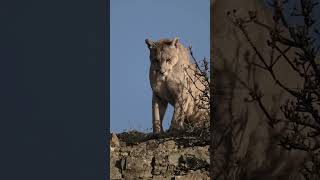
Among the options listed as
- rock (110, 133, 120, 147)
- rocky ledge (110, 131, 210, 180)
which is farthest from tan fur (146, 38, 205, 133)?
rocky ledge (110, 131, 210, 180)

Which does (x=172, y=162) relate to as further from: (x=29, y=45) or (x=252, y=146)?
(x=29, y=45)

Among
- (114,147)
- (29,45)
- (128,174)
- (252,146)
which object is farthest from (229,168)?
(114,147)

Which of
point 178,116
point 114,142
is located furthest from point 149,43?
point 114,142

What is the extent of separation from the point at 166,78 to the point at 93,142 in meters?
12.9

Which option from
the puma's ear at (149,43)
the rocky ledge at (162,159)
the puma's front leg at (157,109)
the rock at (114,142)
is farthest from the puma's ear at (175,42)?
the rock at (114,142)

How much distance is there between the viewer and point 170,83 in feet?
54.6

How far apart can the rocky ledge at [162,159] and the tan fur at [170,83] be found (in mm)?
3123

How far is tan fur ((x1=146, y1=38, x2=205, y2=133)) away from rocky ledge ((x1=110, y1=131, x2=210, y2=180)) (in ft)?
10.2

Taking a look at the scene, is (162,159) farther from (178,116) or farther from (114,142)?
(178,116)

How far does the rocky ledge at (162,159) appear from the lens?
38.4ft

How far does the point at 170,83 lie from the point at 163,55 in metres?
0.62

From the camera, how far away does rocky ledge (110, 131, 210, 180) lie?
1170 centimetres

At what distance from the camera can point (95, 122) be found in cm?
375

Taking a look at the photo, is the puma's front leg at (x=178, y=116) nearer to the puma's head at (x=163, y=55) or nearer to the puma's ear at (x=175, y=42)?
the puma's head at (x=163, y=55)
